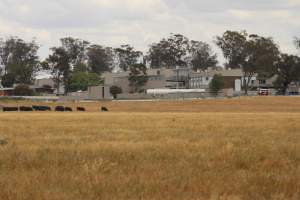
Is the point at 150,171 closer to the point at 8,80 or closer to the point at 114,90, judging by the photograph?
the point at 114,90

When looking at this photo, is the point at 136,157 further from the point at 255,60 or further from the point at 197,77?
the point at 197,77

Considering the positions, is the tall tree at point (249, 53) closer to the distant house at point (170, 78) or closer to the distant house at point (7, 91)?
the distant house at point (170, 78)

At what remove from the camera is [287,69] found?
545ft

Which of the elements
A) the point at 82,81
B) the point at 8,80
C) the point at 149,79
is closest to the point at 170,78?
the point at 149,79

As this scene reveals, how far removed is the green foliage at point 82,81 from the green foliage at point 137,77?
379 inches

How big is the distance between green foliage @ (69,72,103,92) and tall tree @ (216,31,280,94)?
38031 millimetres

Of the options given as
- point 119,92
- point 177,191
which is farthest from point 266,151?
point 119,92

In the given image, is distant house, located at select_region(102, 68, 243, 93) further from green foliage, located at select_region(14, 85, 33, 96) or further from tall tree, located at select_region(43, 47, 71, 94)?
green foliage, located at select_region(14, 85, 33, 96)

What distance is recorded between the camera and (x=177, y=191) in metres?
10.1

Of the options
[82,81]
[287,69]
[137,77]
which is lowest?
[82,81]

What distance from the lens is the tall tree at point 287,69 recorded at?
164 meters

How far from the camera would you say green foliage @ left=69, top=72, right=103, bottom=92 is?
575ft

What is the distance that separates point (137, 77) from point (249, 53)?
30.8 metres

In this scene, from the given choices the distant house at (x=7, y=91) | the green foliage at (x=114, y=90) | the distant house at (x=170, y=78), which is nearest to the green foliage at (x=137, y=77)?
the distant house at (x=170, y=78)
